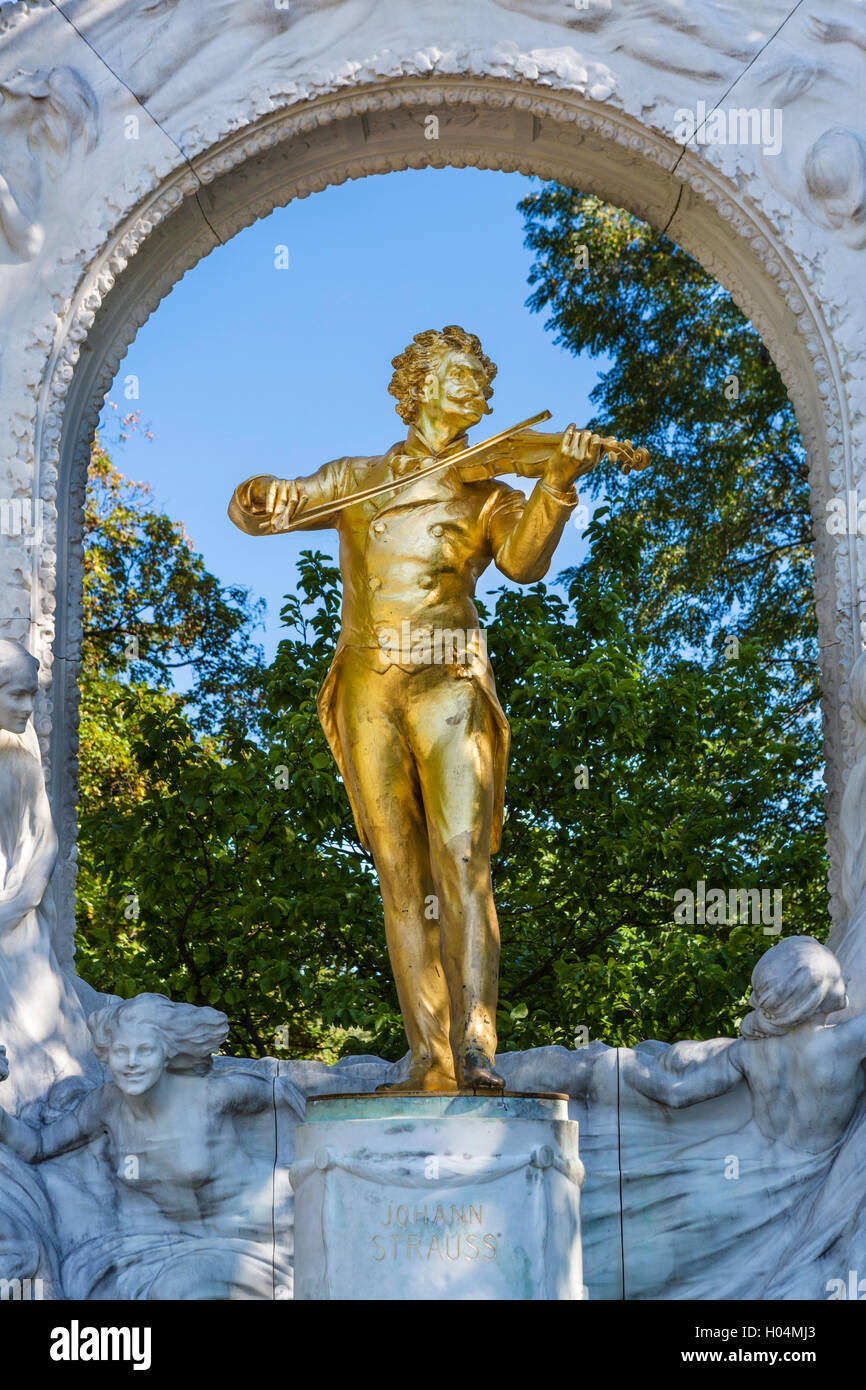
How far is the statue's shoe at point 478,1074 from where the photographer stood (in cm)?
550

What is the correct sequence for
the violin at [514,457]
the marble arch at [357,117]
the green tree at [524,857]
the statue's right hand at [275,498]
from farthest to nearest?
the green tree at [524,857], the marble arch at [357,117], the statue's right hand at [275,498], the violin at [514,457]

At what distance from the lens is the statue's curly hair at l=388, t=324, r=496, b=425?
6.38 metres

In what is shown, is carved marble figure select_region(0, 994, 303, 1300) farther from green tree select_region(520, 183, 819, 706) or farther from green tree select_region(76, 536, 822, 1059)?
green tree select_region(520, 183, 819, 706)

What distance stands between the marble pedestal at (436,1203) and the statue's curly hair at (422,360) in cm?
246

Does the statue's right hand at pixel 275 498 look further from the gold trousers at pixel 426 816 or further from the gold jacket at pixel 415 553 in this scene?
the gold trousers at pixel 426 816

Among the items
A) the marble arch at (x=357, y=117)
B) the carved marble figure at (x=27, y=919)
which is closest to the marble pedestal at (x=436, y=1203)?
the carved marble figure at (x=27, y=919)

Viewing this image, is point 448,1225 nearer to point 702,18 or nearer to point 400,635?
point 400,635

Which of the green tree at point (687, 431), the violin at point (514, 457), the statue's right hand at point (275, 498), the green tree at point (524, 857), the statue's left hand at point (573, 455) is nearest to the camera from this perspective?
the statue's left hand at point (573, 455)

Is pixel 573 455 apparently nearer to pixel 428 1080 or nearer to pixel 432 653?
pixel 432 653

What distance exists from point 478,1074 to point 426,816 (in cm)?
93
